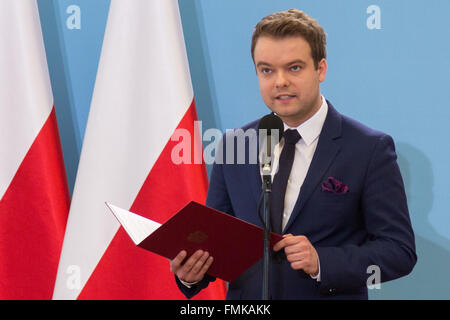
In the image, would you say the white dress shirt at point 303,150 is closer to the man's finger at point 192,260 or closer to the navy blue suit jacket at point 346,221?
the navy blue suit jacket at point 346,221

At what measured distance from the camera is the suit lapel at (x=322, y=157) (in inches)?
61.4

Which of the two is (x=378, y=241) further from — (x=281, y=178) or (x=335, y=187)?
(x=281, y=178)

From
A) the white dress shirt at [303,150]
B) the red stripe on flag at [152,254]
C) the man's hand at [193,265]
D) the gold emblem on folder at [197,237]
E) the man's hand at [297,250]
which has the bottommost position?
the red stripe on flag at [152,254]

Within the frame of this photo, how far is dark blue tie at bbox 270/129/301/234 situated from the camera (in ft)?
5.15

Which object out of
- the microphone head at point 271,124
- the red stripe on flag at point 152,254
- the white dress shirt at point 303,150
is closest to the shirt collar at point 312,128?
the white dress shirt at point 303,150

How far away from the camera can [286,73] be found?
5.22 ft

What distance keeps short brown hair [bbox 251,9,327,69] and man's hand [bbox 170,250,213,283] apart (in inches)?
23.5

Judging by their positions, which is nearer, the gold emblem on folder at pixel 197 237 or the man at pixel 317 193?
the gold emblem on folder at pixel 197 237

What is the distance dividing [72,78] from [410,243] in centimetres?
176

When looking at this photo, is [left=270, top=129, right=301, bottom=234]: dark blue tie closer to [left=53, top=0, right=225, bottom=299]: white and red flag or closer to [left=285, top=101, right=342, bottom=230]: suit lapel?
[left=285, top=101, right=342, bottom=230]: suit lapel

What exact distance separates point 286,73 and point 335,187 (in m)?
0.33

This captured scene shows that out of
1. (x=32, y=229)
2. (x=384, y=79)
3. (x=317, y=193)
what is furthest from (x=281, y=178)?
(x=32, y=229)

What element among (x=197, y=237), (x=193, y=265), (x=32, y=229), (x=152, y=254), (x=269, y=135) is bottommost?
(x=152, y=254)

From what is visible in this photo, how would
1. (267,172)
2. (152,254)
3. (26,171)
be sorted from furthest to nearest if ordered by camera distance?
1. (26,171)
2. (152,254)
3. (267,172)
